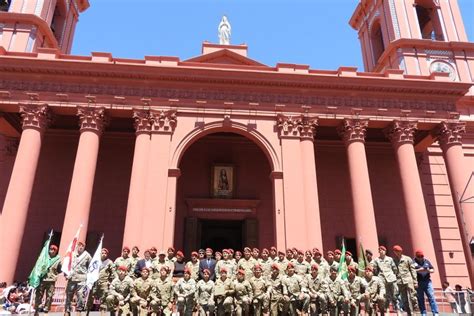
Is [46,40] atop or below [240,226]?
atop

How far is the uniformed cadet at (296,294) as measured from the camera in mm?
10328

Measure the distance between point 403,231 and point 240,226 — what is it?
947 cm

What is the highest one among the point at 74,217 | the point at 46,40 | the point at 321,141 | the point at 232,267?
the point at 46,40

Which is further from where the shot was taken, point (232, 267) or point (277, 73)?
point (277, 73)

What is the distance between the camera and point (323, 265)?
1162cm

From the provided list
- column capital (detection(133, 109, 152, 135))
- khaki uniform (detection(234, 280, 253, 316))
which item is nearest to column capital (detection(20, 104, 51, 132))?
column capital (detection(133, 109, 152, 135))

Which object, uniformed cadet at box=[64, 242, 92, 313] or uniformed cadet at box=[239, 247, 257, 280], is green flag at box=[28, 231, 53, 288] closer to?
uniformed cadet at box=[64, 242, 92, 313]

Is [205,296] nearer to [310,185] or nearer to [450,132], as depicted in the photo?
[310,185]

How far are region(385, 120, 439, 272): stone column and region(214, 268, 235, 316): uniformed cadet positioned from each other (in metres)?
11.4

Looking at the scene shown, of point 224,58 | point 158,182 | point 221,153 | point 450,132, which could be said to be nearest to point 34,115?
point 158,182

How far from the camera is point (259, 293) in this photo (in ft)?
33.9

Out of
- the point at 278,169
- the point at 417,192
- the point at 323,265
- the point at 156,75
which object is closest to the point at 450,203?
the point at 417,192

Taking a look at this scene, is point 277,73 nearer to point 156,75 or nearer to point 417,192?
point 156,75

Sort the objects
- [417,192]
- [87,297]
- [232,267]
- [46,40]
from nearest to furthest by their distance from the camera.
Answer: [87,297] < [232,267] < [417,192] < [46,40]
